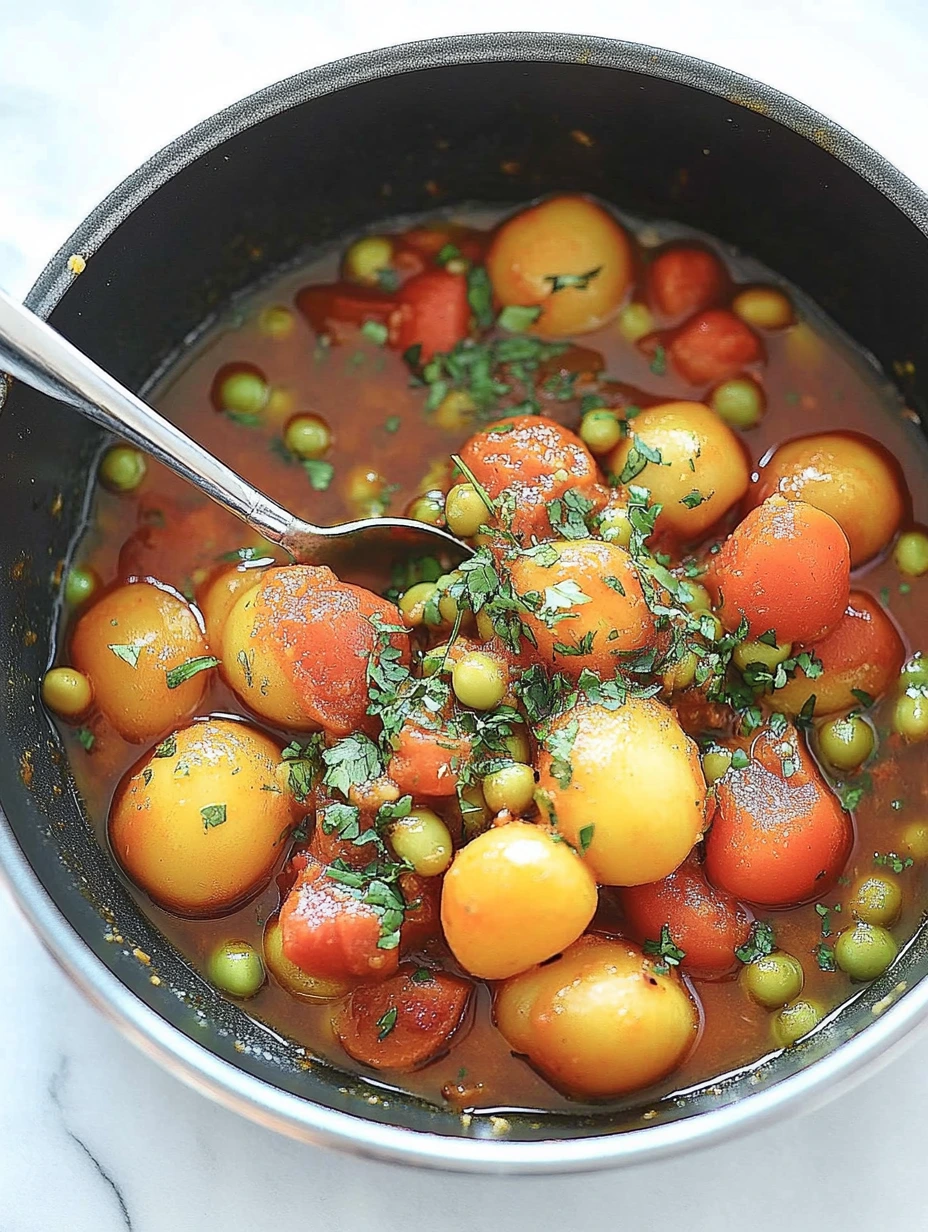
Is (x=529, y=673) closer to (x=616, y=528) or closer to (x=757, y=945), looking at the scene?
(x=616, y=528)

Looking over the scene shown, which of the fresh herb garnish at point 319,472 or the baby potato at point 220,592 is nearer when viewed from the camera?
the baby potato at point 220,592

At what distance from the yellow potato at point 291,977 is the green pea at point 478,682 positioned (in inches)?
23.0

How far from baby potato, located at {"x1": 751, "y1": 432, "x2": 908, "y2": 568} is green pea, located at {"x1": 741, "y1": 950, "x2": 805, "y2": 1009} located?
32.5 inches

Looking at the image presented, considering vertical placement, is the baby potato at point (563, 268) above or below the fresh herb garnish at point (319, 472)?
above

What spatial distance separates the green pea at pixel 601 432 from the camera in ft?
8.68

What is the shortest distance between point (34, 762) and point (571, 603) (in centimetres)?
109

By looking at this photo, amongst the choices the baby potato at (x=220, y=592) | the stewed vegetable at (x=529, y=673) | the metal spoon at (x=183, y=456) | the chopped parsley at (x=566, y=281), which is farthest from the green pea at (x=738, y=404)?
the baby potato at (x=220, y=592)

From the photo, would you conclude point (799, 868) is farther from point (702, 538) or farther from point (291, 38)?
point (291, 38)

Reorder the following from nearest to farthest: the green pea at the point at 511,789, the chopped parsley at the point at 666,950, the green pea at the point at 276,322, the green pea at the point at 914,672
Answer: the green pea at the point at 511,789 < the chopped parsley at the point at 666,950 < the green pea at the point at 914,672 < the green pea at the point at 276,322

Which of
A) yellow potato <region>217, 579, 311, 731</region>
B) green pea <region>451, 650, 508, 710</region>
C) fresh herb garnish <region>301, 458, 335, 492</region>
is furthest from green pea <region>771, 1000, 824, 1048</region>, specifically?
fresh herb garnish <region>301, 458, 335, 492</region>

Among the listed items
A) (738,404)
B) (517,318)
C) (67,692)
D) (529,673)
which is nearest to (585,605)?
(529,673)

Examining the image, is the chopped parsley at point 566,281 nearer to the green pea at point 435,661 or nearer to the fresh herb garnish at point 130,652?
the green pea at point 435,661

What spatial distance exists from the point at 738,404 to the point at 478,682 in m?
0.91

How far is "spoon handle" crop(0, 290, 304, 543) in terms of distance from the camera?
219 centimetres
